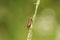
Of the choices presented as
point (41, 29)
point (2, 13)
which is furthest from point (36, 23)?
point (2, 13)

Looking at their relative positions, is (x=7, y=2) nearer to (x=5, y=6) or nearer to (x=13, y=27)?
(x=5, y=6)

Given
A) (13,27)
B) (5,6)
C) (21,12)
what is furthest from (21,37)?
(5,6)

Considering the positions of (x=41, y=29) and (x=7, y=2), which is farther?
(x=7, y=2)

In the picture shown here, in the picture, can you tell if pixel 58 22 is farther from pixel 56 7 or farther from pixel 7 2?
pixel 7 2

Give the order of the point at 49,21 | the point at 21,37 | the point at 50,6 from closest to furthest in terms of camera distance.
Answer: the point at 21,37 < the point at 49,21 < the point at 50,6

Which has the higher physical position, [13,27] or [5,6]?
[5,6]


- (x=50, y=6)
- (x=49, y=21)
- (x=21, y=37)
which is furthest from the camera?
(x=50, y=6)
